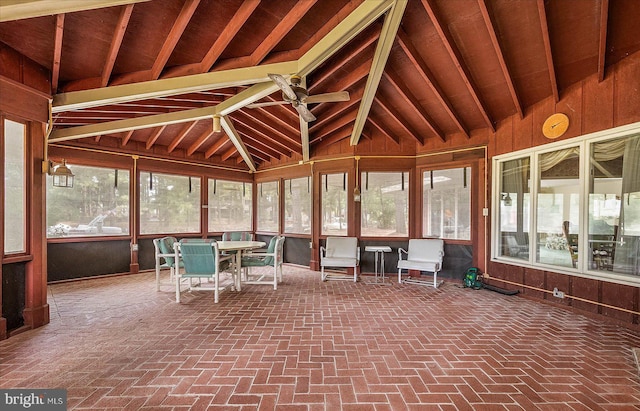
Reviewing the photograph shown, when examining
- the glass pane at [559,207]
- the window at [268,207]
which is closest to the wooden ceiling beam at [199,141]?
the window at [268,207]

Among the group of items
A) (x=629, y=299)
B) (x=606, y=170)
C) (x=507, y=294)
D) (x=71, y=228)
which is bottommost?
(x=507, y=294)

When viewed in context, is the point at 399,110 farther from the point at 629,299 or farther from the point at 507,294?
the point at 629,299

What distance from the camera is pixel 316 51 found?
10.2ft

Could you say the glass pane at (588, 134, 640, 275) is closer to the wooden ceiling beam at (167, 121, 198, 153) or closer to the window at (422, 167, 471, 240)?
the window at (422, 167, 471, 240)

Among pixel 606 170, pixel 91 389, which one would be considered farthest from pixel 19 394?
pixel 606 170

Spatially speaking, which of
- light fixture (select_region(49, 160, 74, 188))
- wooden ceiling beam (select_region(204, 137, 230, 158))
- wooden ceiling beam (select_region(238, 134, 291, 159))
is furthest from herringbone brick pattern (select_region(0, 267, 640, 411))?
wooden ceiling beam (select_region(238, 134, 291, 159))

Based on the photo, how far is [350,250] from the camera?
18.7 ft

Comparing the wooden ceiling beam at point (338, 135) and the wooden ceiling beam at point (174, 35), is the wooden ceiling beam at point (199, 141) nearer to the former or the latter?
the wooden ceiling beam at point (338, 135)

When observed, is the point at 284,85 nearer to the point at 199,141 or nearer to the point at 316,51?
the point at 316,51

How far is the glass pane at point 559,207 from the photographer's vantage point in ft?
12.8

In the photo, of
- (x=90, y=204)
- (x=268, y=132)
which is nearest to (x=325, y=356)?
(x=268, y=132)

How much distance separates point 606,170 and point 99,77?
22.2 feet

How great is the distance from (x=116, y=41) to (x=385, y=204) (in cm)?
509

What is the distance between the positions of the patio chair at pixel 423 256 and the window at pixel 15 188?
17.7 feet
